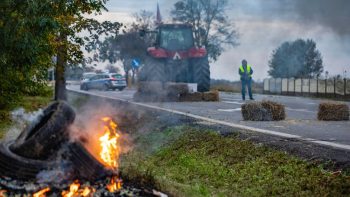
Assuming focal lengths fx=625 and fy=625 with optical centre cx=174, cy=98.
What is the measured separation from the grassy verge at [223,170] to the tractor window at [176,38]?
47.6 ft

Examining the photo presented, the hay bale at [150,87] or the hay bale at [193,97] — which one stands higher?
the hay bale at [150,87]

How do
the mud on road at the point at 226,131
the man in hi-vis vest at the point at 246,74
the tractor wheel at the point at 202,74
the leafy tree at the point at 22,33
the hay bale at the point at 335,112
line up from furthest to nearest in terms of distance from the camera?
the man in hi-vis vest at the point at 246,74
the tractor wheel at the point at 202,74
the hay bale at the point at 335,112
the leafy tree at the point at 22,33
the mud on road at the point at 226,131

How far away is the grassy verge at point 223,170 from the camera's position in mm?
7199

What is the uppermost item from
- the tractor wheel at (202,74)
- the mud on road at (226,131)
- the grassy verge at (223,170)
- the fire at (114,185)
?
the tractor wheel at (202,74)

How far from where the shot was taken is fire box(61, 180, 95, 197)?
241 inches

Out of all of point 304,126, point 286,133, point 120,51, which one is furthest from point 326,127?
point 120,51

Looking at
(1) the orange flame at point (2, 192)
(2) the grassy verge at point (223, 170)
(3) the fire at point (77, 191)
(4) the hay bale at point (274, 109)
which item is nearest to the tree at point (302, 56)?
(4) the hay bale at point (274, 109)

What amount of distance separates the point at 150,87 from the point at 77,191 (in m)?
17.9

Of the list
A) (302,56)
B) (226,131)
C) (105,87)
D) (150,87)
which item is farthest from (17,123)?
(105,87)

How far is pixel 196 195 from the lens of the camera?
7520mm

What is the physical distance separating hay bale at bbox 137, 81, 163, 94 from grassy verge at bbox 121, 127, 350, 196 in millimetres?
11262

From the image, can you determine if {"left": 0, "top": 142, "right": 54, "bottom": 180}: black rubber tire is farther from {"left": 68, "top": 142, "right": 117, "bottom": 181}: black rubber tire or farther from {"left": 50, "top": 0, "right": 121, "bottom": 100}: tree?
{"left": 50, "top": 0, "right": 121, "bottom": 100}: tree

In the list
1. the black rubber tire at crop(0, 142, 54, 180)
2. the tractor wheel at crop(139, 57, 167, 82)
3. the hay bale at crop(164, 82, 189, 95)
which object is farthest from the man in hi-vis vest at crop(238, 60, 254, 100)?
the black rubber tire at crop(0, 142, 54, 180)

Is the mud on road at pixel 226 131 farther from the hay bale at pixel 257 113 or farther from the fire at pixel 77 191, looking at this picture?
the fire at pixel 77 191
